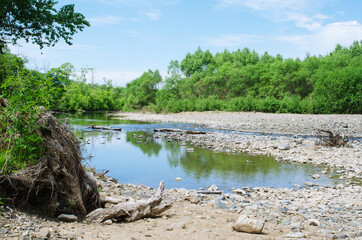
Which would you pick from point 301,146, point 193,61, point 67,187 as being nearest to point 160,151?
point 301,146

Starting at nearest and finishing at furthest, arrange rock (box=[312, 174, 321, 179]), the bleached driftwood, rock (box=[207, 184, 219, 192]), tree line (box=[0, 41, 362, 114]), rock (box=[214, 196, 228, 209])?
the bleached driftwood < rock (box=[214, 196, 228, 209]) < rock (box=[207, 184, 219, 192]) < rock (box=[312, 174, 321, 179]) < tree line (box=[0, 41, 362, 114])

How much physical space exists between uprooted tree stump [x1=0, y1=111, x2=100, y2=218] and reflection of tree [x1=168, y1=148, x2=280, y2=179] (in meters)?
6.96

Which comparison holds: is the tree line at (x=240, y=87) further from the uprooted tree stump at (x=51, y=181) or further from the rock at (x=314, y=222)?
the rock at (x=314, y=222)

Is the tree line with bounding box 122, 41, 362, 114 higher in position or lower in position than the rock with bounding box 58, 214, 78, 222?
higher

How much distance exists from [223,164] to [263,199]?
5565mm

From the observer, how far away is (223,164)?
1442cm

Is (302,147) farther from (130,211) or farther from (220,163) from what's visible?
(130,211)

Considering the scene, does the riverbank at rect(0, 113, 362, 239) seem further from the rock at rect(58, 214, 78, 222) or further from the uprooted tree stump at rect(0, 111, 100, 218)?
the uprooted tree stump at rect(0, 111, 100, 218)

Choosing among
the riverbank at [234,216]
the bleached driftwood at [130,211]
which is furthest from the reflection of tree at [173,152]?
the bleached driftwood at [130,211]

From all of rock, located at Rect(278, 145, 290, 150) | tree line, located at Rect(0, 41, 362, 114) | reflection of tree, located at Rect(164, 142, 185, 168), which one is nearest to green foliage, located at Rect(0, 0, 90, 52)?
tree line, located at Rect(0, 41, 362, 114)

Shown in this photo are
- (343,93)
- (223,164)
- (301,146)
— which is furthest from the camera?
(343,93)

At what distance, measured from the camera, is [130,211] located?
604 centimetres

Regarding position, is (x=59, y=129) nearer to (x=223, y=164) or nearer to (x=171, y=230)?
(x=171, y=230)

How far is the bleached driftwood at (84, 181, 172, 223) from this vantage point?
5.70 meters
